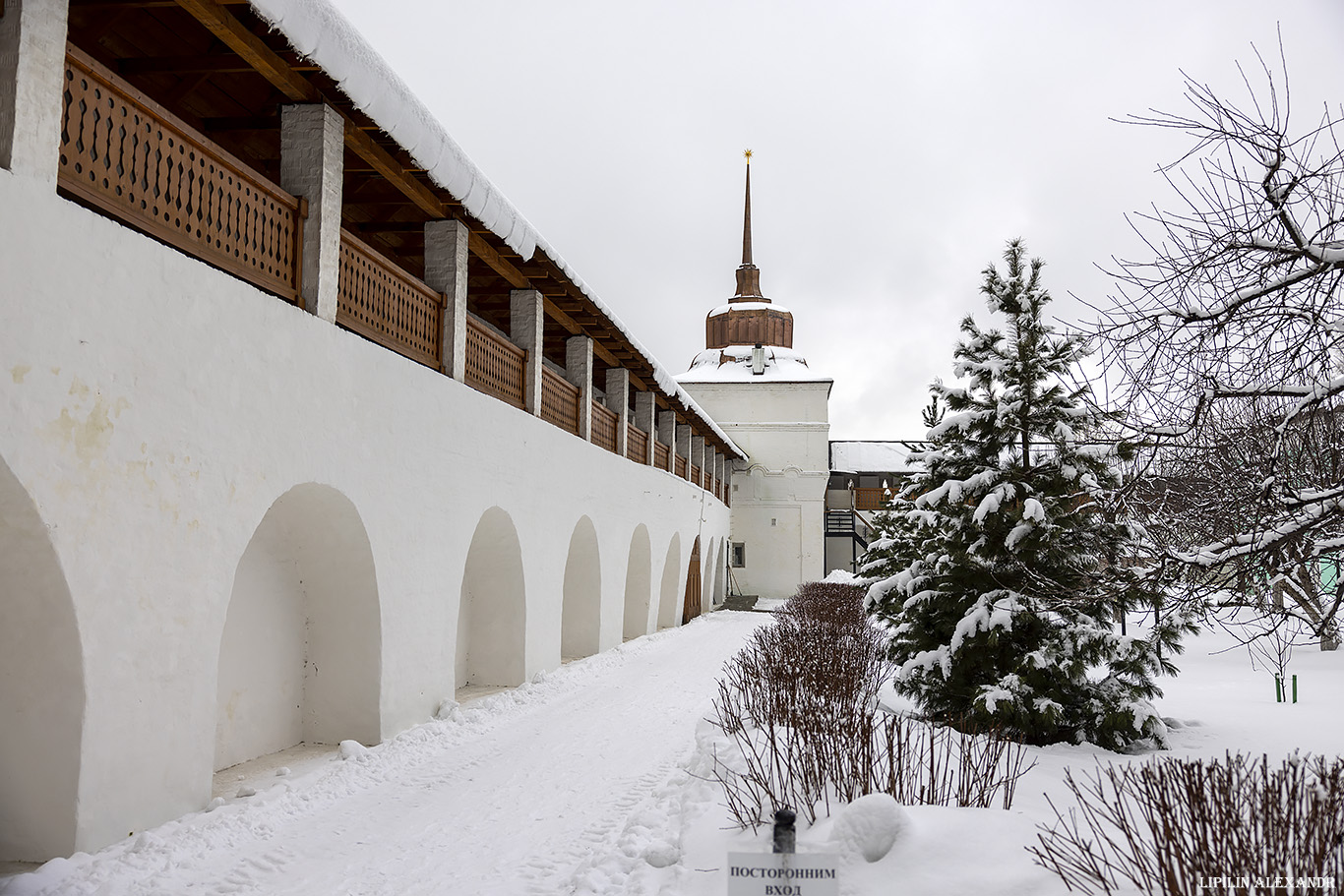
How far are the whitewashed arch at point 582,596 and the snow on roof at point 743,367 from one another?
2369 cm

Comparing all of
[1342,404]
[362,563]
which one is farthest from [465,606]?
[1342,404]

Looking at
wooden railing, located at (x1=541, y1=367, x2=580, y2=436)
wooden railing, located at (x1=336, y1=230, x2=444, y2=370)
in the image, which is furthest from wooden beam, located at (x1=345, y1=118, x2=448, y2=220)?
wooden railing, located at (x1=541, y1=367, x2=580, y2=436)

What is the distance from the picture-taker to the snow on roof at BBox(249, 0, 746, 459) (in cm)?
599

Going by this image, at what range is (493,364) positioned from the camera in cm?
1177

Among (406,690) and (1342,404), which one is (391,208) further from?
(1342,404)

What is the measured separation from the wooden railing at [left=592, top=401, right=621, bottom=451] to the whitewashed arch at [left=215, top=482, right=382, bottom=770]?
814 centimetres

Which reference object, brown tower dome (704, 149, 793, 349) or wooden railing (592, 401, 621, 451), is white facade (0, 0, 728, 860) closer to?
wooden railing (592, 401, 621, 451)

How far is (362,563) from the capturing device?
831cm

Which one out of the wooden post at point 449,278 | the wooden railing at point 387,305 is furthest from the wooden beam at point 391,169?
the wooden railing at point 387,305

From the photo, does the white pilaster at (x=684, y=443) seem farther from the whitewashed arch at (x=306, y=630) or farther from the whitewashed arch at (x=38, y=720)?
the whitewashed arch at (x=38, y=720)

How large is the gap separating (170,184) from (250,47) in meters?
1.29

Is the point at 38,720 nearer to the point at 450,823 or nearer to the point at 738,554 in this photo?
the point at 450,823

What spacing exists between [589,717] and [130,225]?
633 centimetres

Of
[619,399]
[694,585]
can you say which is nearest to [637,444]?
[619,399]
